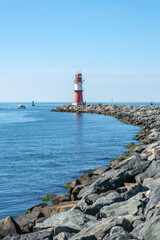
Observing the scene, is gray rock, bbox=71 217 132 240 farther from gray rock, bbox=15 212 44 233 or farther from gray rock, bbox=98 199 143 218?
gray rock, bbox=15 212 44 233

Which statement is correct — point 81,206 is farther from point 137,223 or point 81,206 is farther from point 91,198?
point 137,223

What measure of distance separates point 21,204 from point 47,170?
6472 millimetres

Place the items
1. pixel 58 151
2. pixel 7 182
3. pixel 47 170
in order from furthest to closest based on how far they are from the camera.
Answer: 1. pixel 58 151
2. pixel 47 170
3. pixel 7 182

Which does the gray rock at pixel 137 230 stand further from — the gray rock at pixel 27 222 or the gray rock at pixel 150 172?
the gray rock at pixel 150 172

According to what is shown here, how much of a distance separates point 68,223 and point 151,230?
2594 mm

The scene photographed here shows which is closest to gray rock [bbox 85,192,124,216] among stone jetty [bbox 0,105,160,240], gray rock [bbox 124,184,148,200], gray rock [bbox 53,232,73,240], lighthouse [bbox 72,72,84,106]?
stone jetty [bbox 0,105,160,240]

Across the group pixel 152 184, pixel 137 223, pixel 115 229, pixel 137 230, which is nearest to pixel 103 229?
pixel 115 229

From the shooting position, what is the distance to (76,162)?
71.4ft

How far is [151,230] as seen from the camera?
563 cm

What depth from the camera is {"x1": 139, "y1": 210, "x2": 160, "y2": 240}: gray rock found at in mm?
5552

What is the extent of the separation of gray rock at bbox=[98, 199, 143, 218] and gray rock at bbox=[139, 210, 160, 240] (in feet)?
5.43

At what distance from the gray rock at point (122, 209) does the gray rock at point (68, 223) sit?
1.02 ft

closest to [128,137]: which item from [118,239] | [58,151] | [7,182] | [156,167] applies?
[58,151]

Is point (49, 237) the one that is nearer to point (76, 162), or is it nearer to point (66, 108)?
point (76, 162)
